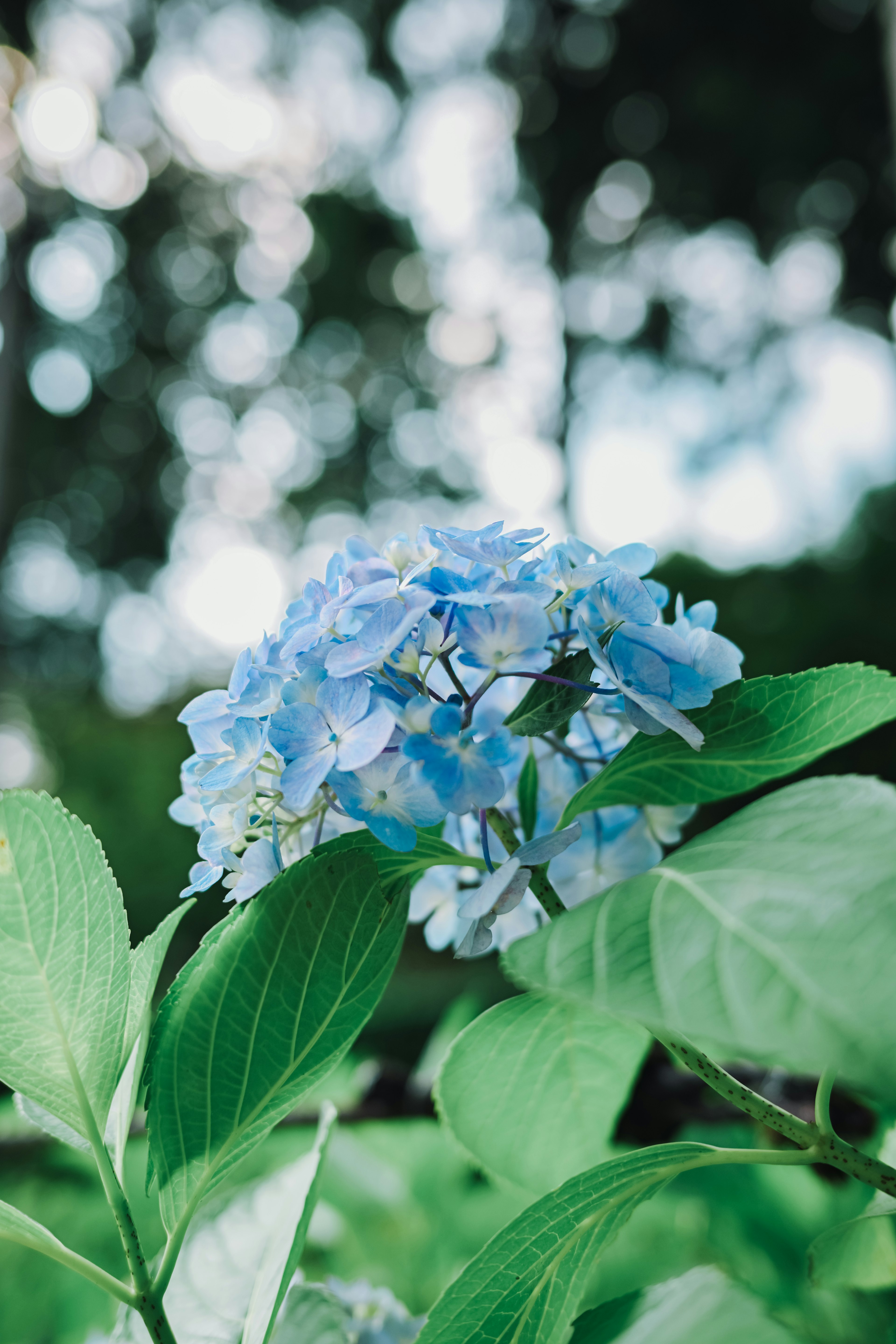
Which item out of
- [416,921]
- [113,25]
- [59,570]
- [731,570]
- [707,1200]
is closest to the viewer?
[416,921]

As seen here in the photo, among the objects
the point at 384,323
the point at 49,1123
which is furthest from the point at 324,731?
the point at 384,323

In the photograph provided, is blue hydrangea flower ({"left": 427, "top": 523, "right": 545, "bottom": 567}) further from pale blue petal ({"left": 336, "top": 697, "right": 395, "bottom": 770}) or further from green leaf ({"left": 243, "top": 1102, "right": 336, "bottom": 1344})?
green leaf ({"left": 243, "top": 1102, "right": 336, "bottom": 1344})

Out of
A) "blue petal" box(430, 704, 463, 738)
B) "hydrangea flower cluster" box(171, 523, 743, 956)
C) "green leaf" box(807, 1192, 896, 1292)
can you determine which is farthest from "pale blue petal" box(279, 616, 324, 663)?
"green leaf" box(807, 1192, 896, 1292)

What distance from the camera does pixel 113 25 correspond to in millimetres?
7965

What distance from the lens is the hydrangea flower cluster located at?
0.49m

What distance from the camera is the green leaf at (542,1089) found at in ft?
2.04

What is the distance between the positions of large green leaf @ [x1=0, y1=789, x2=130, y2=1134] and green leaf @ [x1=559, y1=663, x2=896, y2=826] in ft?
0.98

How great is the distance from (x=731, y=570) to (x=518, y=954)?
567 cm

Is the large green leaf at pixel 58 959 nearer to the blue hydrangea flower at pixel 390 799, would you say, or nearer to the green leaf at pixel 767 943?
the blue hydrangea flower at pixel 390 799

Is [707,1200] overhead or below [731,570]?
below

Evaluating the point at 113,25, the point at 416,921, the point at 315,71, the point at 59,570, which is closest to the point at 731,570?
the point at 416,921

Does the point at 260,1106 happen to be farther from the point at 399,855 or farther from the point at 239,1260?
the point at 239,1260

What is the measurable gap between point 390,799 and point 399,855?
0.07m

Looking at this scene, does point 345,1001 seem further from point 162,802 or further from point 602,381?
point 602,381
